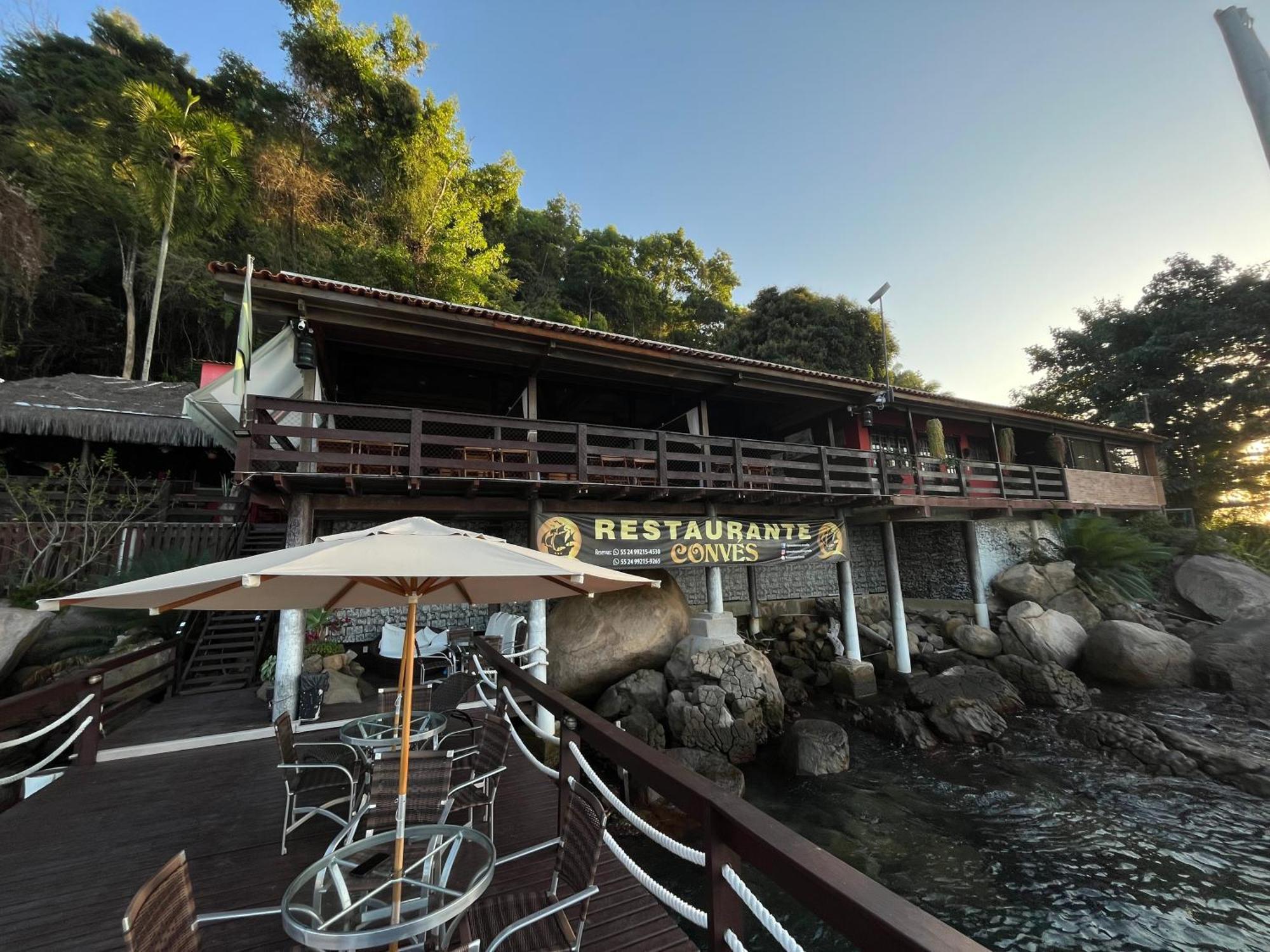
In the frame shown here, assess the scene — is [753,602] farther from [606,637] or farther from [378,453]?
[378,453]

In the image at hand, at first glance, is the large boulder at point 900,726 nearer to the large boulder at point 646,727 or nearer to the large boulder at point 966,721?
the large boulder at point 966,721

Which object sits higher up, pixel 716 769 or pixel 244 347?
pixel 244 347

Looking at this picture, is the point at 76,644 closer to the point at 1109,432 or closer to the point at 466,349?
the point at 466,349

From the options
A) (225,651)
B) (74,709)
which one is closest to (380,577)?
(74,709)

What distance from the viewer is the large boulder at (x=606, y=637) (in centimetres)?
880

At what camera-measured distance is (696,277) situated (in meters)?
30.3

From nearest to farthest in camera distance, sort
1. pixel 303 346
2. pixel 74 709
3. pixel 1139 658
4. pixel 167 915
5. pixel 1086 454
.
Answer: pixel 167 915 < pixel 74 709 < pixel 303 346 < pixel 1139 658 < pixel 1086 454

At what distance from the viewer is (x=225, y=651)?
8.67 m

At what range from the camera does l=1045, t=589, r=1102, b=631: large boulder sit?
12.7 meters

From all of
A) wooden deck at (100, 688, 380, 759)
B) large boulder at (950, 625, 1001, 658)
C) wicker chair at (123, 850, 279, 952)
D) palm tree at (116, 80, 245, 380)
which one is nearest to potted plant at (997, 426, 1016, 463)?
large boulder at (950, 625, 1001, 658)

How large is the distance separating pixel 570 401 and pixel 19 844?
998 cm

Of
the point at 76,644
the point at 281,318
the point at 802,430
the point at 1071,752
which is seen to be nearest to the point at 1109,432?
the point at 802,430

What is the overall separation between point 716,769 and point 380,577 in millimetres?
6570

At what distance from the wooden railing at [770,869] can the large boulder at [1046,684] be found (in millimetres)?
11727
